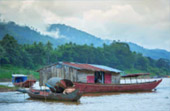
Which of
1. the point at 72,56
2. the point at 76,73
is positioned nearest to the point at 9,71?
the point at 72,56

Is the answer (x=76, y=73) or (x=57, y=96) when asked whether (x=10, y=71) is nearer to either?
(x=76, y=73)

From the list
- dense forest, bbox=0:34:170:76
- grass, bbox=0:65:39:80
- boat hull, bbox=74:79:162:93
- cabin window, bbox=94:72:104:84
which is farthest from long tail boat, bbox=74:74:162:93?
dense forest, bbox=0:34:170:76

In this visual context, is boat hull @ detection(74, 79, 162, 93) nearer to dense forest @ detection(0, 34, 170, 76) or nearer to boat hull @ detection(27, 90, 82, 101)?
boat hull @ detection(27, 90, 82, 101)

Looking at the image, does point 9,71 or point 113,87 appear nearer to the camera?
point 113,87

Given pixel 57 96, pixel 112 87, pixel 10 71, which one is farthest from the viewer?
pixel 10 71

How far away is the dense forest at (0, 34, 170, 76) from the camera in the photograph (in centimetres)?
7237

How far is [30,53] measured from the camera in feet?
263

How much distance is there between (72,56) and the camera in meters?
90.6

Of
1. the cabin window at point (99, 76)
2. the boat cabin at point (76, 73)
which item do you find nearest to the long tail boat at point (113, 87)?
the boat cabin at point (76, 73)

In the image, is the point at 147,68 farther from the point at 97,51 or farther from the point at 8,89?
Answer: the point at 8,89

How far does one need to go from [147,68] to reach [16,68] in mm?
61635

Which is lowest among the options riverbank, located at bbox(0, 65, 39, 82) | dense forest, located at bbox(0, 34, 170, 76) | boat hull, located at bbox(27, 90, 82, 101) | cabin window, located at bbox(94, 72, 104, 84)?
boat hull, located at bbox(27, 90, 82, 101)

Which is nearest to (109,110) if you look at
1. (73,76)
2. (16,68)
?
(73,76)

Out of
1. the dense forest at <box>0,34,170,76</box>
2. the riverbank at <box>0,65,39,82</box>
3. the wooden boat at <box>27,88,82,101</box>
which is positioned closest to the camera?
the wooden boat at <box>27,88,82,101</box>
